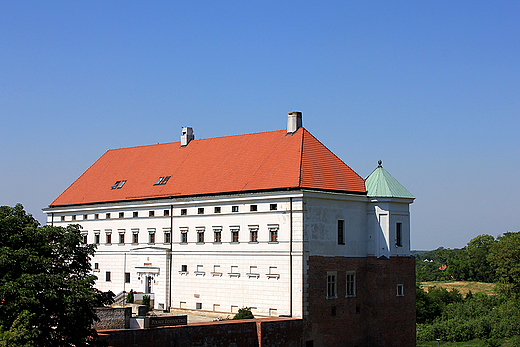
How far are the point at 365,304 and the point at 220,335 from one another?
13.6 m

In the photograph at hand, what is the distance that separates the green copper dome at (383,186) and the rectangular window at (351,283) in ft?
20.9

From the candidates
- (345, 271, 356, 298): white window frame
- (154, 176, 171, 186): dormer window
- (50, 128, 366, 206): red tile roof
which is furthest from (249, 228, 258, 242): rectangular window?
(154, 176, 171, 186): dormer window

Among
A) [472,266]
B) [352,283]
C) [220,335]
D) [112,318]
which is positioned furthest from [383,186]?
[472,266]

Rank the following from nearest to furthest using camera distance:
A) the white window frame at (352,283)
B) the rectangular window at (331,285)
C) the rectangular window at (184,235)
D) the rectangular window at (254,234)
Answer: the rectangular window at (331,285) → the white window frame at (352,283) → the rectangular window at (254,234) → the rectangular window at (184,235)

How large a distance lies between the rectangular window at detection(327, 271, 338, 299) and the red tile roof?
6151 mm

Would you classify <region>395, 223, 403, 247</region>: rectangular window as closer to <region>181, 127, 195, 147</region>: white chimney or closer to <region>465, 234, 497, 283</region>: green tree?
<region>181, 127, 195, 147</region>: white chimney

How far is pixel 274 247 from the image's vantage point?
4512 centimetres

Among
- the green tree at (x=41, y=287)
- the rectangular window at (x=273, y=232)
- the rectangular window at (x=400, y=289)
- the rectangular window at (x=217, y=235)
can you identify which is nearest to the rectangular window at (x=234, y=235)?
the rectangular window at (x=217, y=235)

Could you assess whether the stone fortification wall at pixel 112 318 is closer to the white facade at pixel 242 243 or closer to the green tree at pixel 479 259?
the white facade at pixel 242 243

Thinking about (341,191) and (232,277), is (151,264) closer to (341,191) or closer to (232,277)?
(232,277)

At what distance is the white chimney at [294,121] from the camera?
50.6 meters

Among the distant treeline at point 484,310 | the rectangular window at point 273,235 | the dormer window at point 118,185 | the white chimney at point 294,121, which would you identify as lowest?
the distant treeline at point 484,310

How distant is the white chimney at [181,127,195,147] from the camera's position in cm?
5890

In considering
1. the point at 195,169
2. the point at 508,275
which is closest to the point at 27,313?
the point at 195,169
